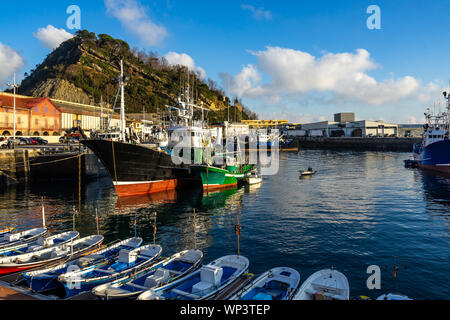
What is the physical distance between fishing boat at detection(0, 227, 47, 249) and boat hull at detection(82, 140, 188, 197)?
49.0 feet

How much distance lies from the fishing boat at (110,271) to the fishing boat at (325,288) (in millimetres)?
9061

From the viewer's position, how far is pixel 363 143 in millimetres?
133750

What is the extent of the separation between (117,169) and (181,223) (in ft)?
45.6

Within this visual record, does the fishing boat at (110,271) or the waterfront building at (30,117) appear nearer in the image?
the fishing boat at (110,271)

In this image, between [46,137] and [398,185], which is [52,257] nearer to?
[398,185]

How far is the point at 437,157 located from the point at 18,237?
235 feet

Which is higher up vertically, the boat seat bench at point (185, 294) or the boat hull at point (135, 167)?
the boat hull at point (135, 167)

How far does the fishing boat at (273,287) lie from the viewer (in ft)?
42.6

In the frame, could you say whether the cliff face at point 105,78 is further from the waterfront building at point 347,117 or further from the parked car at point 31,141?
the waterfront building at point 347,117

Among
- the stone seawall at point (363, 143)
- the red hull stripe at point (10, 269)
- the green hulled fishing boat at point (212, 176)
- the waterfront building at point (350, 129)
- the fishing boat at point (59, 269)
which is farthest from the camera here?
the waterfront building at point (350, 129)

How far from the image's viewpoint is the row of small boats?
13.1 metres

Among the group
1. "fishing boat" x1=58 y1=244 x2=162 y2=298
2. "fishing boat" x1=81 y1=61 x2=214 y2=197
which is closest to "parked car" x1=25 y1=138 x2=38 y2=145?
"fishing boat" x1=81 y1=61 x2=214 y2=197

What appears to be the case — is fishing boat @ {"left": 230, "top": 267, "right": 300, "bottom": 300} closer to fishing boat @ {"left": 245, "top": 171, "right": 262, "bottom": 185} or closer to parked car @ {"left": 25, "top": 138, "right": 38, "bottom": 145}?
fishing boat @ {"left": 245, "top": 171, "right": 262, "bottom": 185}

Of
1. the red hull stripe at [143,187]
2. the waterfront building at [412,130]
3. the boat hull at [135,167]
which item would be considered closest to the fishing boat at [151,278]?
the boat hull at [135,167]
